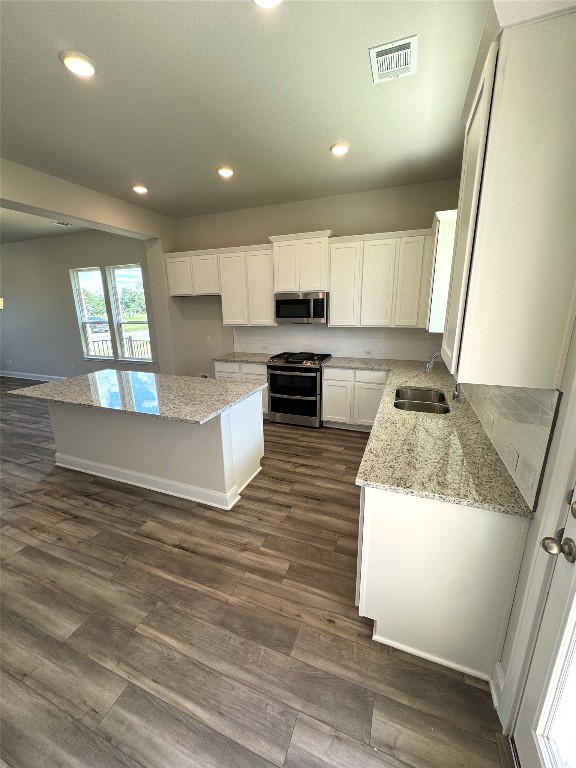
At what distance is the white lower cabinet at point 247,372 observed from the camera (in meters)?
4.14

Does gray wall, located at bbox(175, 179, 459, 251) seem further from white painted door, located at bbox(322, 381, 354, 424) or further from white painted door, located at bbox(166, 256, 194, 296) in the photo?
white painted door, located at bbox(322, 381, 354, 424)

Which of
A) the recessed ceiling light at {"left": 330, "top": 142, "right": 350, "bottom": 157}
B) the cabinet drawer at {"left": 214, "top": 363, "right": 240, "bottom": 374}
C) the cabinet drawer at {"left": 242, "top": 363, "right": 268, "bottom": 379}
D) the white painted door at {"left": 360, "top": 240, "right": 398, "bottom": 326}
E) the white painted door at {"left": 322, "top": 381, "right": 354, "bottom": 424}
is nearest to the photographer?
the recessed ceiling light at {"left": 330, "top": 142, "right": 350, "bottom": 157}

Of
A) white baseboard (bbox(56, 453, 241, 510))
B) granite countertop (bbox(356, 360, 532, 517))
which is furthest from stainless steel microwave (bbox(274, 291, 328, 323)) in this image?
white baseboard (bbox(56, 453, 241, 510))

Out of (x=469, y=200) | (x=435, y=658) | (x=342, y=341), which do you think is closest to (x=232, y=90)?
(x=469, y=200)

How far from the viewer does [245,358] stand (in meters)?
4.31

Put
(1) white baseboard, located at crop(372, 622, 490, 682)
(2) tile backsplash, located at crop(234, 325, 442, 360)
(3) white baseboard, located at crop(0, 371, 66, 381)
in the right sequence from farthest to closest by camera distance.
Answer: (3) white baseboard, located at crop(0, 371, 66, 381) < (2) tile backsplash, located at crop(234, 325, 442, 360) < (1) white baseboard, located at crop(372, 622, 490, 682)

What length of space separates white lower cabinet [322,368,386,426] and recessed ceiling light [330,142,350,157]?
2.17 m

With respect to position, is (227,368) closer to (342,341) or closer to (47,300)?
(342,341)

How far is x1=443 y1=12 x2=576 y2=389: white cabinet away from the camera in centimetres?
84

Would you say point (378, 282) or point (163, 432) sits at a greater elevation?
point (378, 282)

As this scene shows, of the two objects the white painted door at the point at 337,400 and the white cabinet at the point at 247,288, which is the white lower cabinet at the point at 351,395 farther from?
the white cabinet at the point at 247,288

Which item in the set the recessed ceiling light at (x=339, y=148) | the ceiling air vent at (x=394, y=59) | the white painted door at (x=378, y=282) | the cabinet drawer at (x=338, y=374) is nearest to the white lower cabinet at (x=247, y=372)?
the cabinet drawer at (x=338, y=374)

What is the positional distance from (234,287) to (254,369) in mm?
1227

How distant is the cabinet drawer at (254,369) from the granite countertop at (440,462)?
7.27ft
